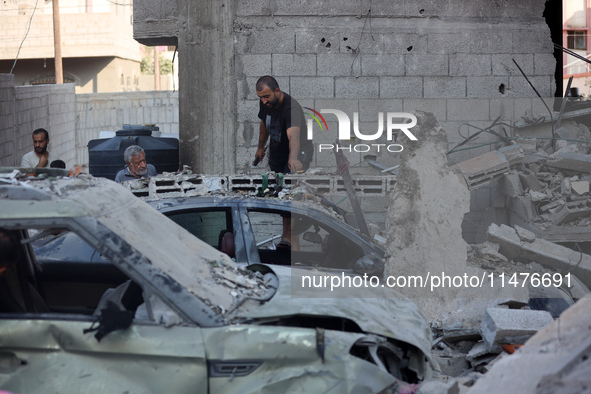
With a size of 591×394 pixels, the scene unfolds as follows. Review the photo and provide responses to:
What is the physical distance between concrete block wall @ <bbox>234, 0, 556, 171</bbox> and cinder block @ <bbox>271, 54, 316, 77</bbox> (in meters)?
0.01

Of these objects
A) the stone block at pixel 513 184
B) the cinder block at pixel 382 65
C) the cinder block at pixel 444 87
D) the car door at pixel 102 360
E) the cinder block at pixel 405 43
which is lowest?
the car door at pixel 102 360

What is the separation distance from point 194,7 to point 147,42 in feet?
3.30

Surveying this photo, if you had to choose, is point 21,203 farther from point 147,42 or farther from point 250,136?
point 147,42

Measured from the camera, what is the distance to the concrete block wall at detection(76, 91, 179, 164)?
59.9 feet

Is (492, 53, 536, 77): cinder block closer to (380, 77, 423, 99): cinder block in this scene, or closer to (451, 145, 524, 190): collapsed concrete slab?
(380, 77, 423, 99): cinder block

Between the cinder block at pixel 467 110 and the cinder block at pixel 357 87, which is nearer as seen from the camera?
the cinder block at pixel 357 87

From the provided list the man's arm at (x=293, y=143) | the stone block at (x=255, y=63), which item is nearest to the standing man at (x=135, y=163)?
the man's arm at (x=293, y=143)

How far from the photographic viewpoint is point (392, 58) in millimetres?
8539

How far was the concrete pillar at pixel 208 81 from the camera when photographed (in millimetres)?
8492

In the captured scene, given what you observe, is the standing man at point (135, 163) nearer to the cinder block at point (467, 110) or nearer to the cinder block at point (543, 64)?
the cinder block at point (467, 110)

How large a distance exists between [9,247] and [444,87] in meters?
6.79

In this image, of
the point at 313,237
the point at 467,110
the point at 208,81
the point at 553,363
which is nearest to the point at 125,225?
the point at 553,363

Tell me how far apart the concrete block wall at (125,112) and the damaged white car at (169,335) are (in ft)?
51.5

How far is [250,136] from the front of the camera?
28.1 feet
